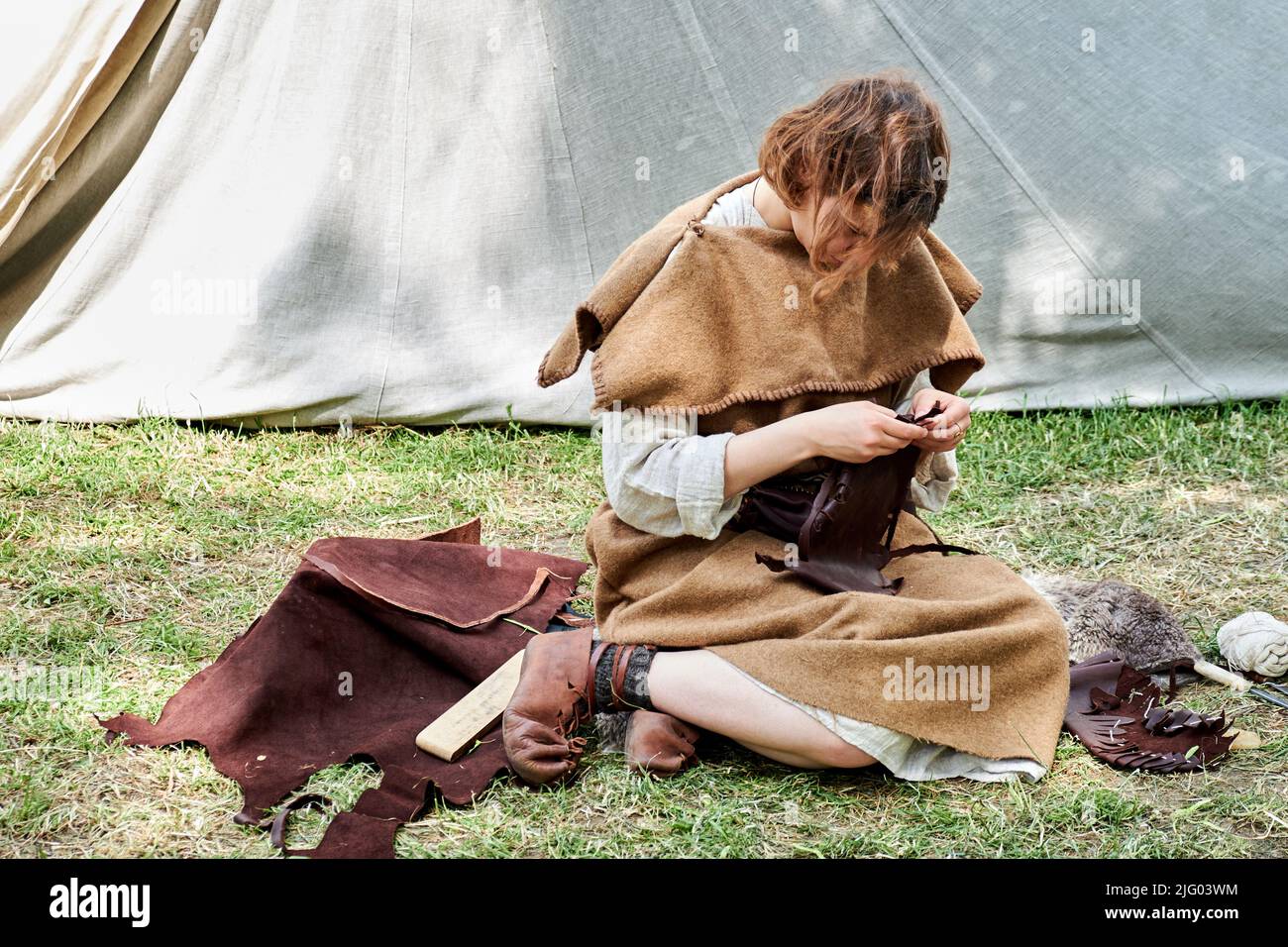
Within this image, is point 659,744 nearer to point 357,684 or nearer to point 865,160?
point 357,684

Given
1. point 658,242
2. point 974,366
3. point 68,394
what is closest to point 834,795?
point 974,366

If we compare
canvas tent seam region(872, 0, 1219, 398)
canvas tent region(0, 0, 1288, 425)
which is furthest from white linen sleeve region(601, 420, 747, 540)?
canvas tent seam region(872, 0, 1219, 398)

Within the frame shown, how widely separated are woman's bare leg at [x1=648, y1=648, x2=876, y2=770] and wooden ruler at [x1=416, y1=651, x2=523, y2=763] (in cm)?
26

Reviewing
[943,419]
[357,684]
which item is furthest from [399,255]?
[943,419]

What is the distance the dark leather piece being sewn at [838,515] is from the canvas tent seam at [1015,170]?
77.5 inches

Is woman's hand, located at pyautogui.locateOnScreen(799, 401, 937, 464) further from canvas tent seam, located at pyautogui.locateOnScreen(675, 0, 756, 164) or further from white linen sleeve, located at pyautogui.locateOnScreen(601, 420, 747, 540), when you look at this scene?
canvas tent seam, located at pyautogui.locateOnScreen(675, 0, 756, 164)

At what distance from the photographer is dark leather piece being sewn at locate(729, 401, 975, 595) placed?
7.13 ft

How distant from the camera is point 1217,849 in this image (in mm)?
1974

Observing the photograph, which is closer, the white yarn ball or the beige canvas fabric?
the white yarn ball

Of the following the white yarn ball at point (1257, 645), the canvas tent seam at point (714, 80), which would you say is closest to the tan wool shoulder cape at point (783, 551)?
the white yarn ball at point (1257, 645)

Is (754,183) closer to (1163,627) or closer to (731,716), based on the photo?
(731,716)

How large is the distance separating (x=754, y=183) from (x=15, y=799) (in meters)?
1.61

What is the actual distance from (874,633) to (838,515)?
0.67ft

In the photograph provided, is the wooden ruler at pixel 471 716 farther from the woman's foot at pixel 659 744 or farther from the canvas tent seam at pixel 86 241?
the canvas tent seam at pixel 86 241
